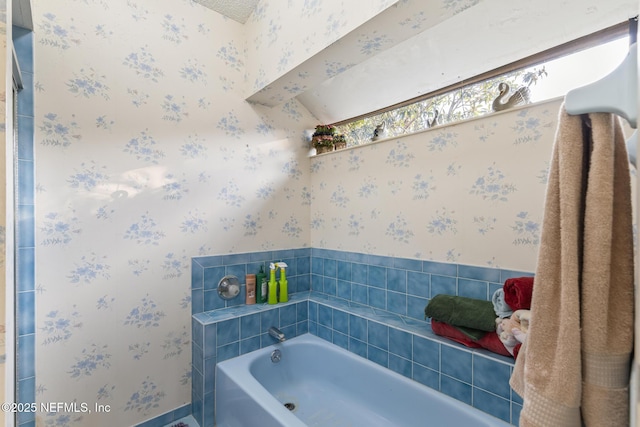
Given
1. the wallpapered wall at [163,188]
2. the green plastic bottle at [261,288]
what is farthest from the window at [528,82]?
the green plastic bottle at [261,288]

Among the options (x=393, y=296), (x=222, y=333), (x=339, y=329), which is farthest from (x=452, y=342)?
(x=222, y=333)

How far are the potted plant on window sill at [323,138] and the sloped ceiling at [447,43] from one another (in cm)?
21

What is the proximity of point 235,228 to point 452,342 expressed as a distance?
1.50m

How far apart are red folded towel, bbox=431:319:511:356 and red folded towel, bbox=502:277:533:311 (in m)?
0.19

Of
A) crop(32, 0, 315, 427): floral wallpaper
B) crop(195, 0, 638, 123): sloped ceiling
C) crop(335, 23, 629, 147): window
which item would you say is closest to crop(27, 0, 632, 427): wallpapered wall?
crop(32, 0, 315, 427): floral wallpaper

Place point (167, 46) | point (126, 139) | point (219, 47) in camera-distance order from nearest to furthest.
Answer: point (126, 139) < point (167, 46) < point (219, 47)

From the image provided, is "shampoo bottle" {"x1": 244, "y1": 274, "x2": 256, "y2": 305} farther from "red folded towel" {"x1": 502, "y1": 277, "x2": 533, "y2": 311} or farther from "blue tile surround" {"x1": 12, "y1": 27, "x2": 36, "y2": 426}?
"red folded towel" {"x1": 502, "y1": 277, "x2": 533, "y2": 311}

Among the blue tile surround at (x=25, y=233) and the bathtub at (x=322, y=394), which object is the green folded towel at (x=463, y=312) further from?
Result: the blue tile surround at (x=25, y=233)

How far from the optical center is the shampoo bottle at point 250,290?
209 cm

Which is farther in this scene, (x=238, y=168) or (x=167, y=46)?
(x=238, y=168)

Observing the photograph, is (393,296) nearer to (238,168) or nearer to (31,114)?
(238,168)

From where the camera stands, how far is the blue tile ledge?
1436 millimetres

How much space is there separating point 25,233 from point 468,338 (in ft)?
7.04

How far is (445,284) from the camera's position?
1644mm
